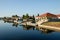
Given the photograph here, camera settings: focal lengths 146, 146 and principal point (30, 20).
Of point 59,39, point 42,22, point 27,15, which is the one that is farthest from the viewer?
point 27,15

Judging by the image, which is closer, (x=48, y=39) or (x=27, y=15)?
(x=48, y=39)

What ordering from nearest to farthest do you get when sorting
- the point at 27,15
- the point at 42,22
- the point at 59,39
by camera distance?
the point at 59,39, the point at 42,22, the point at 27,15

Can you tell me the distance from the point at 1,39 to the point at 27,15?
94.6m

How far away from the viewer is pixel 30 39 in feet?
133

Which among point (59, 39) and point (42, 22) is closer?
point (59, 39)

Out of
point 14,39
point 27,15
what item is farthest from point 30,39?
point 27,15

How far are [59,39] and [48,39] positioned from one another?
3041mm

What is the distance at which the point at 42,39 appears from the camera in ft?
134

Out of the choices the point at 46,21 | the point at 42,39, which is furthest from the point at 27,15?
the point at 42,39

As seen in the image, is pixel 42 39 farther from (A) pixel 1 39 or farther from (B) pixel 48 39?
(A) pixel 1 39

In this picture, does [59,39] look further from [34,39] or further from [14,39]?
[14,39]

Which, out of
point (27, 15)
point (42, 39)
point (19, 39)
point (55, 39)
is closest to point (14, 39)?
point (19, 39)

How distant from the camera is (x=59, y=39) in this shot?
4006 centimetres

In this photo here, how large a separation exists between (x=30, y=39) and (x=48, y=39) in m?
5.07
